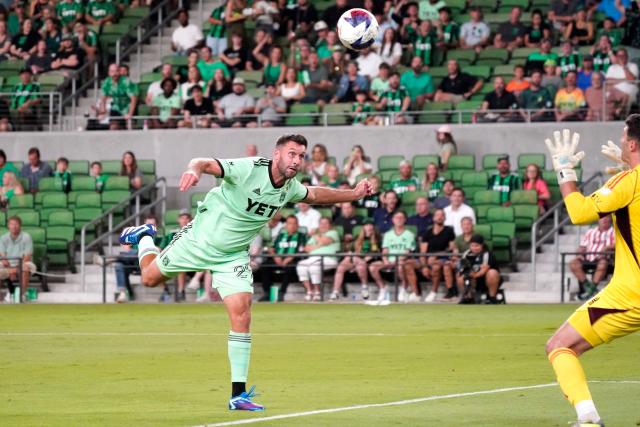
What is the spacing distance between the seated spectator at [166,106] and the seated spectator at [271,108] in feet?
7.06

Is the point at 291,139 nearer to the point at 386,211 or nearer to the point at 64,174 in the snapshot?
the point at 386,211

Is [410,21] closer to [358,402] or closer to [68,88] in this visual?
[68,88]

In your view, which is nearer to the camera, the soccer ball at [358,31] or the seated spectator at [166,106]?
the soccer ball at [358,31]

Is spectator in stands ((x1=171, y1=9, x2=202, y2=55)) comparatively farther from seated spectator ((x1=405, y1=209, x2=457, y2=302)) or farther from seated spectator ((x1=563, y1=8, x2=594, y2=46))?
seated spectator ((x1=405, y1=209, x2=457, y2=302))

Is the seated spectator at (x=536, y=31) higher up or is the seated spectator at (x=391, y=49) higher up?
the seated spectator at (x=536, y=31)

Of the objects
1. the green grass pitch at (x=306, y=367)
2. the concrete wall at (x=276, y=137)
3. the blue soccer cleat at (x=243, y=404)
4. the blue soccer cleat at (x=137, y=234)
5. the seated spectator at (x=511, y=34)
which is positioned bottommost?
the green grass pitch at (x=306, y=367)

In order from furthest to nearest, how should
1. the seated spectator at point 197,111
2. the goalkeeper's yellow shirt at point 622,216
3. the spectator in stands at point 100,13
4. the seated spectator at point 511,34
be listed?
the spectator in stands at point 100,13 < the seated spectator at point 197,111 < the seated spectator at point 511,34 < the goalkeeper's yellow shirt at point 622,216

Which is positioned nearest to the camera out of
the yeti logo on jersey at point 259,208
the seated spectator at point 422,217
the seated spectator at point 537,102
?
the yeti logo on jersey at point 259,208

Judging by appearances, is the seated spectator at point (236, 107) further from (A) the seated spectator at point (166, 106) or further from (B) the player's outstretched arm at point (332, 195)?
(B) the player's outstretched arm at point (332, 195)

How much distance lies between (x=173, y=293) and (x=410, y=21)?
8299 mm

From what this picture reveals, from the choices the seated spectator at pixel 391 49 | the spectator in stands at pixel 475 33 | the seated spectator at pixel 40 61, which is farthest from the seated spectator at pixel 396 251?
the seated spectator at pixel 40 61

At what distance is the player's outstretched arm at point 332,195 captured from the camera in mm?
11883

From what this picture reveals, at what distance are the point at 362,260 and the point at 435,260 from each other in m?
1.46

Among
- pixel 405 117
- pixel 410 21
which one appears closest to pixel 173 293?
pixel 405 117
